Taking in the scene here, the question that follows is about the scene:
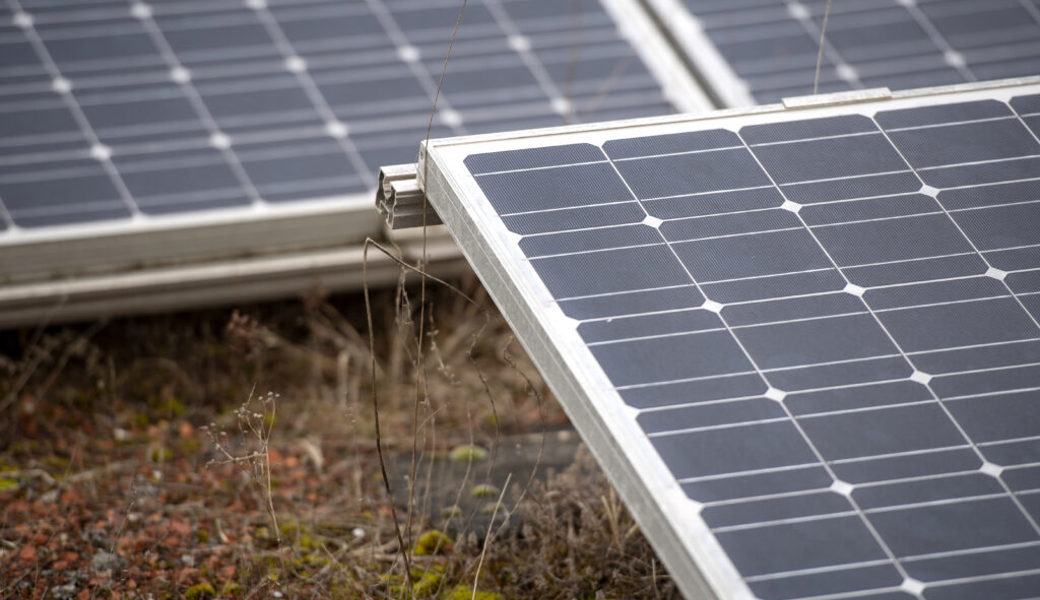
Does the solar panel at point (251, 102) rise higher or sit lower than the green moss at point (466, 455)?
higher

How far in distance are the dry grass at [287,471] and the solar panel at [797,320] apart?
67 cm

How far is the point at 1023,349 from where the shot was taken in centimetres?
372

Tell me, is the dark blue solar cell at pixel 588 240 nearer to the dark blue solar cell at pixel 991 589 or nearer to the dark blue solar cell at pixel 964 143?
the dark blue solar cell at pixel 964 143

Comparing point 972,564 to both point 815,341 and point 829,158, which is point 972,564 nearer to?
point 815,341

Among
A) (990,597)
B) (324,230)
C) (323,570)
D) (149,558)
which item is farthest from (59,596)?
(990,597)

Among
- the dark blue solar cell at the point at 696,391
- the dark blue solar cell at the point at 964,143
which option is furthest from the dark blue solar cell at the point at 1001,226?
the dark blue solar cell at the point at 696,391

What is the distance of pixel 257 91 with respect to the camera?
6.81 meters

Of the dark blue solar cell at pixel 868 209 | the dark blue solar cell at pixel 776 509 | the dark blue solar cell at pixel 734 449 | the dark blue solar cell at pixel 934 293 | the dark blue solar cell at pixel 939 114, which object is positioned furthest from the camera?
the dark blue solar cell at pixel 939 114

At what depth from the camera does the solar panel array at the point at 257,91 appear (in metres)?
6.32

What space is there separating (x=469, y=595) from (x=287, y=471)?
57.4 inches

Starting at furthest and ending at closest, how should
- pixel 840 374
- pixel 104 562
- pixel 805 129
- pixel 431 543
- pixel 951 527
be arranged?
pixel 431 543 < pixel 104 562 < pixel 805 129 < pixel 840 374 < pixel 951 527

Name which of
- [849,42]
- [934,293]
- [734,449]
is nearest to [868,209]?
[934,293]

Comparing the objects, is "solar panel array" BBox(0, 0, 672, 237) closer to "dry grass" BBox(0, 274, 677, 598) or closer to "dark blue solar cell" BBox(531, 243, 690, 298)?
"dry grass" BBox(0, 274, 677, 598)

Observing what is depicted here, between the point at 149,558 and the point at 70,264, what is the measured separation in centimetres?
176
